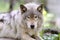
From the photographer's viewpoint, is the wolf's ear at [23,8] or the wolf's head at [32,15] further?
the wolf's ear at [23,8]

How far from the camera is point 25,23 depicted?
532 cm

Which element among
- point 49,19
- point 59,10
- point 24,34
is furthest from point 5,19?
point 59,10

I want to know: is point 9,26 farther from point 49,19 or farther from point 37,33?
point 49,19

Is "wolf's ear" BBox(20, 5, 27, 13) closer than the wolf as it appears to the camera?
No

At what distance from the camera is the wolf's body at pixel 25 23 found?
5.24 metres

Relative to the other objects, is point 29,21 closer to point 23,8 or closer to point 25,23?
point 25,23

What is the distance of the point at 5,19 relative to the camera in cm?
583

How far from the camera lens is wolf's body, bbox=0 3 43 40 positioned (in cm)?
524

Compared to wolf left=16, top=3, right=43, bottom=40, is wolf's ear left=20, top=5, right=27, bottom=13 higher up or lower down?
higher up

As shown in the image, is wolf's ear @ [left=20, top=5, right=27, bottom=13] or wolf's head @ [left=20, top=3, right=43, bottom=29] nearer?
wolf's head @ [left=20, top=3, right=43, bottom=29]

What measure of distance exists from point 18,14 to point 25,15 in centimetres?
26

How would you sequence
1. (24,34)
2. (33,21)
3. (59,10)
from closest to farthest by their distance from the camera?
1. (33,21)
2. (24,34)
3. (59,10)

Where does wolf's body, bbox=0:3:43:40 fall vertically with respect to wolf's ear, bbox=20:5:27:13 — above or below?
below

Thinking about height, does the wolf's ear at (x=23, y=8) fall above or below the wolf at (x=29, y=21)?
above
